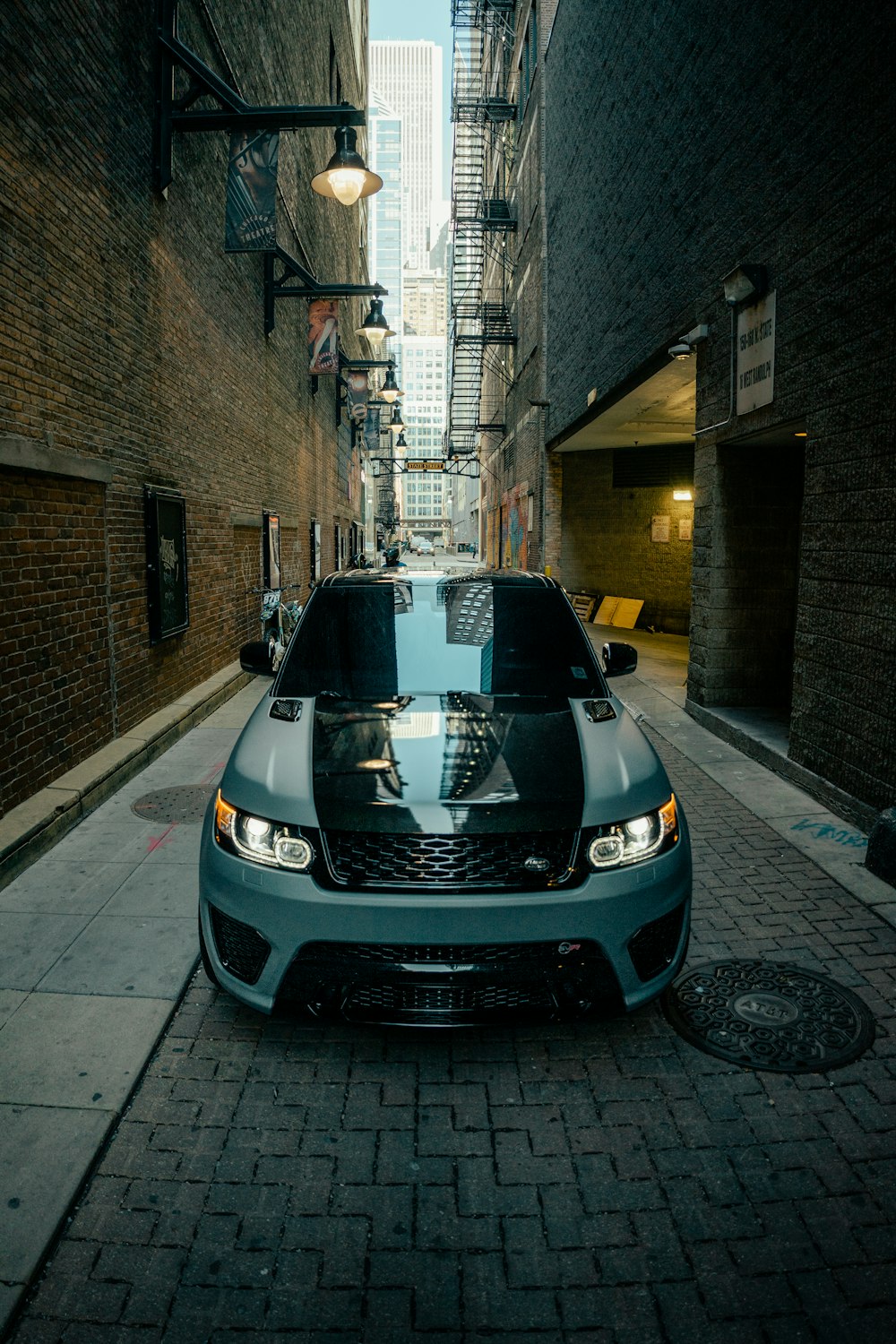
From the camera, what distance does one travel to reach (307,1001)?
9.86ft

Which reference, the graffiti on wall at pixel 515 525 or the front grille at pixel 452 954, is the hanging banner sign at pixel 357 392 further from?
the front grille at pixel 452 954

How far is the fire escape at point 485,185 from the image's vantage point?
29.0m

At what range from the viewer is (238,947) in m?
3.17

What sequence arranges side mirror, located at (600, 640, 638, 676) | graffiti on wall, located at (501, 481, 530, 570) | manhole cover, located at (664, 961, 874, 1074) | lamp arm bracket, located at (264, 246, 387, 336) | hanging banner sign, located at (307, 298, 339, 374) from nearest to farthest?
manhole cover, located at (664, 961, 874, 1074), side mirror, located at (600, 640, 638, 676), lamp arm bracket, located at (264, 246, 387, 336), hanging banner sign, located at (307, 298, 339, 374), graffiti on wall, located at (501, 481, 530, 570)

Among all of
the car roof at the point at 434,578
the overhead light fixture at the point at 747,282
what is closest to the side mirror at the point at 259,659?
the car roof at the point at 434,578

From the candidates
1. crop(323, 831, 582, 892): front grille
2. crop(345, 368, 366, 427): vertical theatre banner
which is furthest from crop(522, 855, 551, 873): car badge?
crop(345, 368, 366, 427): vertical theatre banner

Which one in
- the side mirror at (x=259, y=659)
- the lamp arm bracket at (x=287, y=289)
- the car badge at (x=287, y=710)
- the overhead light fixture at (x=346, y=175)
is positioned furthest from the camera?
Result: the lamp arm bracket at (x=287, y=289)

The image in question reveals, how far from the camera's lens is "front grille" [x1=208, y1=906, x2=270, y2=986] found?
3082 mm

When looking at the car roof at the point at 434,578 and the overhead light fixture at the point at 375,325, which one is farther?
the overhead light fixture at the point at 375,325

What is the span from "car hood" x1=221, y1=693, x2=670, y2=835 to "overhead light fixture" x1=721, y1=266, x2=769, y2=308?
5687 millimetres

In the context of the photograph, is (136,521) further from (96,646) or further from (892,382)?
(892,382)

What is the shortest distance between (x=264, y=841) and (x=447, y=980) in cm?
87

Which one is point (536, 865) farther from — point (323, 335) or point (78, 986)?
point (323, 335)

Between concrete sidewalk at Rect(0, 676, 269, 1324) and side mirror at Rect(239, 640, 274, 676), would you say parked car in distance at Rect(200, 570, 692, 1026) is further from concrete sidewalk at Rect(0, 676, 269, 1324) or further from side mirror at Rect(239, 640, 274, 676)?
side mirror at Rect(239, 640, 274, 676)
